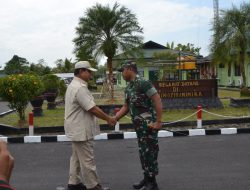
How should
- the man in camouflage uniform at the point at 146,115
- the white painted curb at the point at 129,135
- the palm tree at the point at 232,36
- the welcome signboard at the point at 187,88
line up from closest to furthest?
the man in camouflage uniform at the point at 146,115, the white painted curb at the point at 129,135, the welcome signboard at the point at 187,88, the palm tree at the point at 232,36

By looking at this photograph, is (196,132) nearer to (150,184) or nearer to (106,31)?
(150,184)

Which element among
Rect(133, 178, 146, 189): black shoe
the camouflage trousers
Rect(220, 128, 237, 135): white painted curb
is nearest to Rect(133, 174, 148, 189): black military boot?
Rect(133, 178, 146, 189): black shoe

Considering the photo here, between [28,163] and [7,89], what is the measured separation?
5.35 metres

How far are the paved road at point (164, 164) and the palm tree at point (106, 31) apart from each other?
13.0 m

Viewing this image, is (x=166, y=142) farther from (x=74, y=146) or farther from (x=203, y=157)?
(x=74, y=146)

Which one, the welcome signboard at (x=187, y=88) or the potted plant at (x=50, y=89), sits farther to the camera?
the potted plant at (x=50, y=89)

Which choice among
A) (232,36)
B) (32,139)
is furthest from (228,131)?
(232,36)

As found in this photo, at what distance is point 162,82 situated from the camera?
16766mm

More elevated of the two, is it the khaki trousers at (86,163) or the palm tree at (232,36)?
the palm tree at (232,36)

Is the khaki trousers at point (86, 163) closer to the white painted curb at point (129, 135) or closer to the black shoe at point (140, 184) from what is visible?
the black shoe at point (140, 184)

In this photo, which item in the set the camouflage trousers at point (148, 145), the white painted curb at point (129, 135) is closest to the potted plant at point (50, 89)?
the white painted curb at point (129, 135)

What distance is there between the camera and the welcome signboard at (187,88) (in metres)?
16.8

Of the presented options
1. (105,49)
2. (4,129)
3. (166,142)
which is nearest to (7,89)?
(4,129)

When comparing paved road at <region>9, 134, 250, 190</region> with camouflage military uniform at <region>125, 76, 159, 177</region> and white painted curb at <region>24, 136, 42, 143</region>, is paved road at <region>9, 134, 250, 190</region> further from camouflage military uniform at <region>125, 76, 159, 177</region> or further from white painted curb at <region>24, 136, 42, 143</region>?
camouflage military uniform at <region>125, 76, 159, 177</region>
